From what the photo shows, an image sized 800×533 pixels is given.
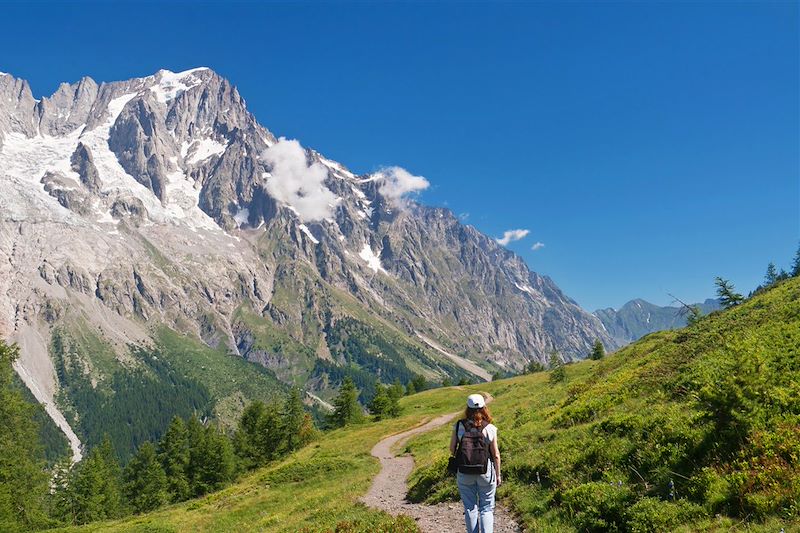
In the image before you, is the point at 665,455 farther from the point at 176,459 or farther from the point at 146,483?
the point at 176,459

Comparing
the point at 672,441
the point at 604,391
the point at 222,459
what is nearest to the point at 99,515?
the point at 222,459

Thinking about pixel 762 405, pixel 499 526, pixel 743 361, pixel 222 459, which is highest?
pixel 743 361

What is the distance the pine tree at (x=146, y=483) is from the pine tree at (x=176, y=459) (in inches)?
60.4

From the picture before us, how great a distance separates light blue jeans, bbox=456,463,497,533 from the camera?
1184cm

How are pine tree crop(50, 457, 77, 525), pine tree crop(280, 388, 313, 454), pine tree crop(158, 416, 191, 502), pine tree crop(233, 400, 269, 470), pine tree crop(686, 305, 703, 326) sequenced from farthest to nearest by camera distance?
pine tree crop(233, 400, 269, 470)
pine tree crop(280, 388, 313, 454)
pine tree crop(158, 416, 191, 502)
pine tree crop(50, 457, 77, 525)
pine tree crop(686, 305, 703, 326)

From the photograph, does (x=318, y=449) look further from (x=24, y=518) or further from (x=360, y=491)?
(x=360, y=491)

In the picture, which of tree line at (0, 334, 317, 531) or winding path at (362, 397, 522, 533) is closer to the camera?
winding path at (362, 397, 522, 533)

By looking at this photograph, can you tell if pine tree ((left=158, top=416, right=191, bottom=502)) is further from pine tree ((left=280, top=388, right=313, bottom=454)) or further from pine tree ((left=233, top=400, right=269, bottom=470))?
pine tree ((left=280, top=388, right=313, bottom=454))

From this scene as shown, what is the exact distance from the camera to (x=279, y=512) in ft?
89.2

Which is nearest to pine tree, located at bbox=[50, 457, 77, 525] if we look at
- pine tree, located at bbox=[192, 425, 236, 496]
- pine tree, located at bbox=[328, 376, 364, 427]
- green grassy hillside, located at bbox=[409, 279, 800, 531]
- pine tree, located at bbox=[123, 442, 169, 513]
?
pine tree, located at bbox=[123, 442, 169, 513]

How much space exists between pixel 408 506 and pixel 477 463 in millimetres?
10380

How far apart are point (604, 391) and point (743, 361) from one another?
13.7 meters

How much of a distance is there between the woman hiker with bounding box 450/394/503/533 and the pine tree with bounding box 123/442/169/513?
7068cm

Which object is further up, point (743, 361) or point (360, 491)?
point (743, 361)
